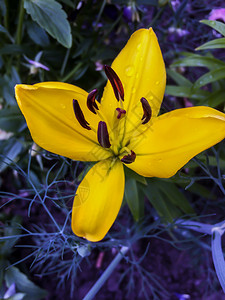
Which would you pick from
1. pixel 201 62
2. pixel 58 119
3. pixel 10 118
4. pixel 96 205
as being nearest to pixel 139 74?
pixel 58 119

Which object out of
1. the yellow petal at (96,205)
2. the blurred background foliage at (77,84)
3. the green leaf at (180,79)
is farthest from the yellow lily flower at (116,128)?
the green leaf at (180,79)

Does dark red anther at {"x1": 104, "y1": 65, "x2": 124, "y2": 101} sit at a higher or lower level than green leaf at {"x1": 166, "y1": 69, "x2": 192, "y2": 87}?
higher

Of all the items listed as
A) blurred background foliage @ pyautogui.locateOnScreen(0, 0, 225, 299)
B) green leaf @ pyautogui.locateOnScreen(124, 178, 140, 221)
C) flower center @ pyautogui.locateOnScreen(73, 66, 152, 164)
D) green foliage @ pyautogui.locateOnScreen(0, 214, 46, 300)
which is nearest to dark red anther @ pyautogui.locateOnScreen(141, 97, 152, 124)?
flower center @ pyautogui.locateOnScreen(73, 66, 152, 164)

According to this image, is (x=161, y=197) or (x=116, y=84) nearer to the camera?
(x=116, y=84)

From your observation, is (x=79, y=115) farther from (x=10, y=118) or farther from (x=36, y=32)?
(x=36, y=32)

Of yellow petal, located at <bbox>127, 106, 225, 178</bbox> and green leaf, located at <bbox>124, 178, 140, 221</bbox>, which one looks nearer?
yellow petal, located at <bbox>127, 106, 225, 178</bbox>

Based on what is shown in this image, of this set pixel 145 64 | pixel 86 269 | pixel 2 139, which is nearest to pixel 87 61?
pixel 2 139

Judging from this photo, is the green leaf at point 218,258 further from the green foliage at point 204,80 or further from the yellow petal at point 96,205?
the green foliage at point 204,80

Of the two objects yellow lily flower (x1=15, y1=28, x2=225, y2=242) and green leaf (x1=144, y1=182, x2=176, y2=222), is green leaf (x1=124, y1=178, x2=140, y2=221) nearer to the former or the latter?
green leaf (x1=144, y1=182, x2=176, y2=222)
